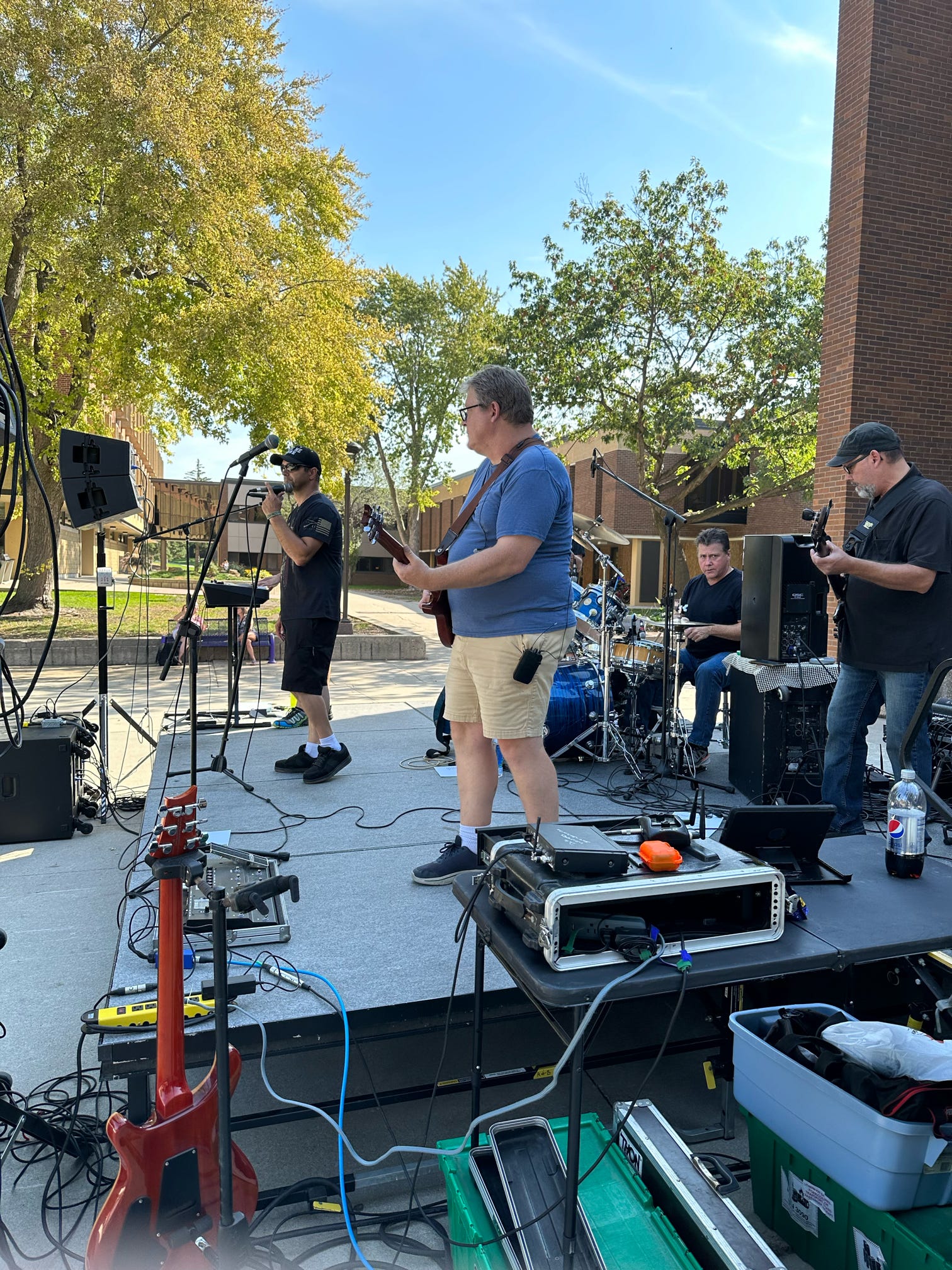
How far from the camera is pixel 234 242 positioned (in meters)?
12.0

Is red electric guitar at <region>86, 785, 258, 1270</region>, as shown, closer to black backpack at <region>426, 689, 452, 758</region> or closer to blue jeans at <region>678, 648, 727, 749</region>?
black backpack at <region>426, 689, 452, 758</region>

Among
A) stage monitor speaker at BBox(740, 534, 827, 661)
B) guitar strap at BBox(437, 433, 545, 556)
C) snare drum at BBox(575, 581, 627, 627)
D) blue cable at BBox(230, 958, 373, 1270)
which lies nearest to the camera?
blue cable at BBox(230, 958, 373, 1270)

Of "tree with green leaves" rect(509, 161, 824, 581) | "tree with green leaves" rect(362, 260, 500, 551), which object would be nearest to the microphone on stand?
"tree with green leaves" rect(509, 161, 824, 581)

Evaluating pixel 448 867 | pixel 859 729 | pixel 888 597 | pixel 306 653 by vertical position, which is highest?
pixel 888 597

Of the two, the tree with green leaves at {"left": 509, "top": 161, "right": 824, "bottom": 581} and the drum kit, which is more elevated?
the tree with green leaves at {"left": 509, "top": 161, "right": 824, "bottom": 581}

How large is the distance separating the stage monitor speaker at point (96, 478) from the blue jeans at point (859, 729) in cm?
356

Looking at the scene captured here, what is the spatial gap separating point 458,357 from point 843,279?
20.5 metres

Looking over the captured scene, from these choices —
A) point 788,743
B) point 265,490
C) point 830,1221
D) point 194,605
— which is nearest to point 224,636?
point 194,605

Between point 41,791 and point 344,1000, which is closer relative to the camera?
point 344,1000

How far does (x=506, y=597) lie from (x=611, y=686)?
3.03 m

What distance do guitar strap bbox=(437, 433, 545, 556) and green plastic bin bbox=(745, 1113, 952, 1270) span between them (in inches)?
72.9

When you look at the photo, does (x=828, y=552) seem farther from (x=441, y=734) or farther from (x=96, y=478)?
(x=96, y=478)

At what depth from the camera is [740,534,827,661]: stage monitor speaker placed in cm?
450

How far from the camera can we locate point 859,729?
3.88m
